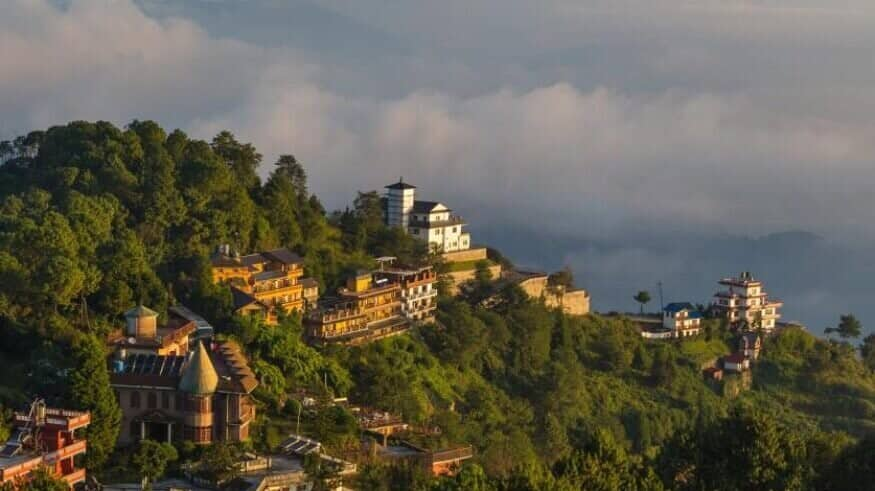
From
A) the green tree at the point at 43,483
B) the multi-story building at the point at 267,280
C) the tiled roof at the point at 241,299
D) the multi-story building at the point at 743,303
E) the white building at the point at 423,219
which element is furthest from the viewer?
the multi-story building at the point at 743,303

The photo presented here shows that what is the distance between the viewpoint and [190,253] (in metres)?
45.0

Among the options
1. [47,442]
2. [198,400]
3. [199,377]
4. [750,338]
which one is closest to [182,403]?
[198,400]

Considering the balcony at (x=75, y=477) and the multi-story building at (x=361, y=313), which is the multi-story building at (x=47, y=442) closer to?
the balcony at (x=75, y=477)

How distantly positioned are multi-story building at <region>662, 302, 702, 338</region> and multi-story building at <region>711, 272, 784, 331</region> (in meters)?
1.80

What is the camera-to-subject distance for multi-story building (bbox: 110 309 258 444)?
33.6 metres

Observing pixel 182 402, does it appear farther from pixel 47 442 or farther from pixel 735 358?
pixel 735 358

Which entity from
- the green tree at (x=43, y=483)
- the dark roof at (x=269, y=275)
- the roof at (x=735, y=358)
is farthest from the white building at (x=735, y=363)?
the green tree at (x=43, y=483)

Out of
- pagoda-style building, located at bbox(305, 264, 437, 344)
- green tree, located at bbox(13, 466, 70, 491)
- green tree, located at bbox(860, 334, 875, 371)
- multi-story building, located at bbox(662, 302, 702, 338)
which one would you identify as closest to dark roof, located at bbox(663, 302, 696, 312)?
multi-story building, located at bbox(662, 302, 702, 338)

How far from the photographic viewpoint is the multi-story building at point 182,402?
110ft

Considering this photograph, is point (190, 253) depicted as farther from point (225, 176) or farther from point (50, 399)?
→ point (50, 399)

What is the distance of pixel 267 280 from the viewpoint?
148ft

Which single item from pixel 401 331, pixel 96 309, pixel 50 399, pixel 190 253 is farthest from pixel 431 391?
pixel 50 399

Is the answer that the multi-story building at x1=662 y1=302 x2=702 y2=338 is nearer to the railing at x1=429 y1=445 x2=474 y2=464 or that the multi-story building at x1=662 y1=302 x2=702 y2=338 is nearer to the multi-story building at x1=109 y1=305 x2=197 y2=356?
the railing at x1=429 y1=445 x2=474 y2=464

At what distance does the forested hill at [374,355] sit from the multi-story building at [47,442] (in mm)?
1128
